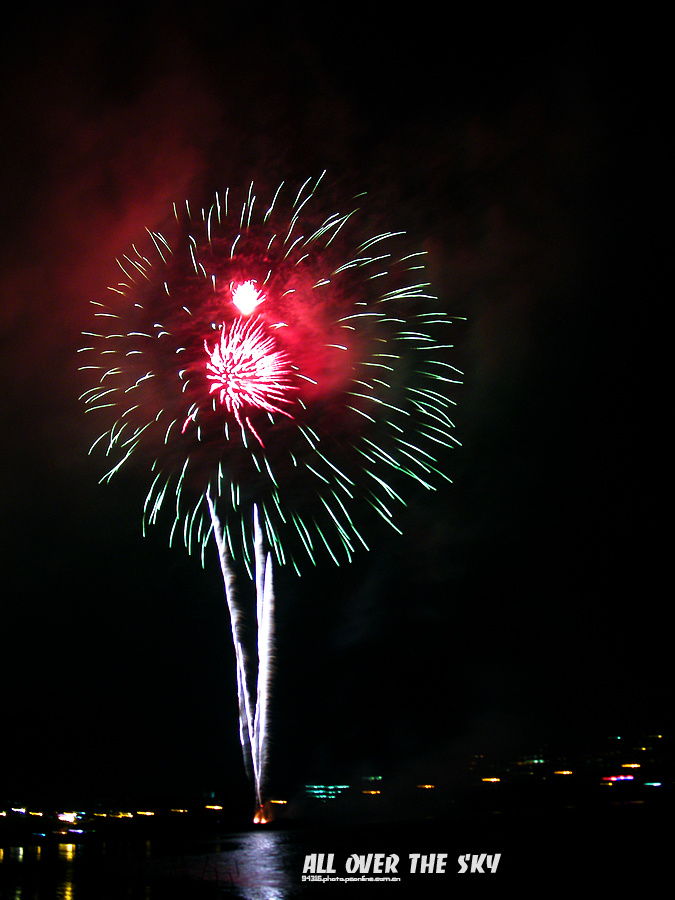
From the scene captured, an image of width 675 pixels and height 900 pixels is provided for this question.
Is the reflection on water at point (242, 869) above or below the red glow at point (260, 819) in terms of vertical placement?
above

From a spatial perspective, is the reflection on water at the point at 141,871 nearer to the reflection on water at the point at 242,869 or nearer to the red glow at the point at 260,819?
the reflection on water at the point at 242,869

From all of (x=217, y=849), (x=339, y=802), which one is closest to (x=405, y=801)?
(x=339, y=802)

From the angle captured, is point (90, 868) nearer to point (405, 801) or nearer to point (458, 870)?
point (458, 870)

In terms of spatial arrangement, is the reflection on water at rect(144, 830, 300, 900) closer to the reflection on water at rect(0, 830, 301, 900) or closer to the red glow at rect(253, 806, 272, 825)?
the reflection on water at rect(0, 830, 301, 900)

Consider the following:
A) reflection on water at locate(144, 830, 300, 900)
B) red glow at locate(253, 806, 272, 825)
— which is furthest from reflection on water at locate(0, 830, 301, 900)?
red glow at locate(253, 806, 272, 825)

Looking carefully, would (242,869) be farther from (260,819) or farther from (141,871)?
(260,819)

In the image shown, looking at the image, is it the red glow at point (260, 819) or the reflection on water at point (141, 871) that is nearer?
the reflection on water at point (141, 871)

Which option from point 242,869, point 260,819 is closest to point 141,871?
point 242,869

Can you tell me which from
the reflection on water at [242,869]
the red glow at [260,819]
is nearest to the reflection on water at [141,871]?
the reflection on water at [242,869]
